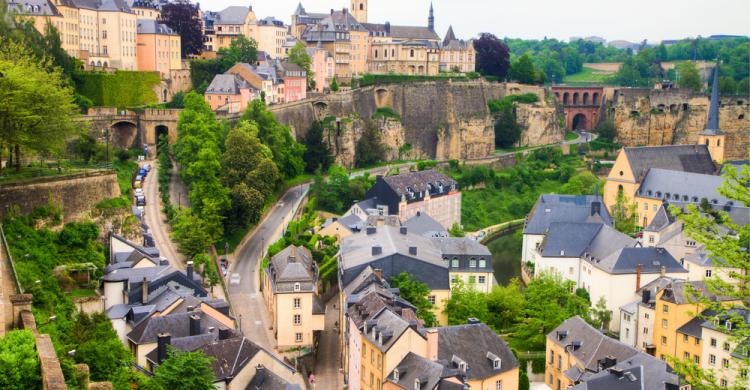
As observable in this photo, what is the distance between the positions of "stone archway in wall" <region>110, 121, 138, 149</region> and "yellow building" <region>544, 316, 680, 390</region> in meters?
32.0

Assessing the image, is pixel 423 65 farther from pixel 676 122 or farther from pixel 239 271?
pixel 239 271

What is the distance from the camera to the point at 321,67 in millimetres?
77125

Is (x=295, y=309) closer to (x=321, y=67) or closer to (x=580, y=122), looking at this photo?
(x=321, y=67)

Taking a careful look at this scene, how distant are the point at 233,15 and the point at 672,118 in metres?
46.4

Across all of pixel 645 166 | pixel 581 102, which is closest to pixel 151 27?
pixel 645 166

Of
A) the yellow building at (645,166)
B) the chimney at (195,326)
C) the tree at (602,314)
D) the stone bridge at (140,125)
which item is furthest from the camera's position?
the yellow building at (645,166)

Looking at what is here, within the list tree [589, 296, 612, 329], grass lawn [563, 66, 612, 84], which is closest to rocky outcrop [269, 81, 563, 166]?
tree [589, 296, 612, 329]

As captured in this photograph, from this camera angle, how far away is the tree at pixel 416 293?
3552cm

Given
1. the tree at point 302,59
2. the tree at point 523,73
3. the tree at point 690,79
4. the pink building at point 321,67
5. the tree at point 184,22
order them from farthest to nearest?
the tree at point 690,79 < the tree at point 523,73 < the pink building at point 321,67 < the tree at point 302,59 < the tree at point 184,22

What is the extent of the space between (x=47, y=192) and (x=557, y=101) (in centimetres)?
6897

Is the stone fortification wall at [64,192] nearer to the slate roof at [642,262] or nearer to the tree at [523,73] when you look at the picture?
Answer: the slate roof at [642,262]

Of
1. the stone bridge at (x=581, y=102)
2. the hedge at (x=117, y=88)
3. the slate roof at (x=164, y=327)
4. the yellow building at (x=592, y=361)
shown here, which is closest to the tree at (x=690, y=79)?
the stone bridge at (x=581, y=102)

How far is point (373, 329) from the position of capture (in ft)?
95.3

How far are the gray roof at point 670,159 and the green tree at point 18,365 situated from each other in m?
51.1
